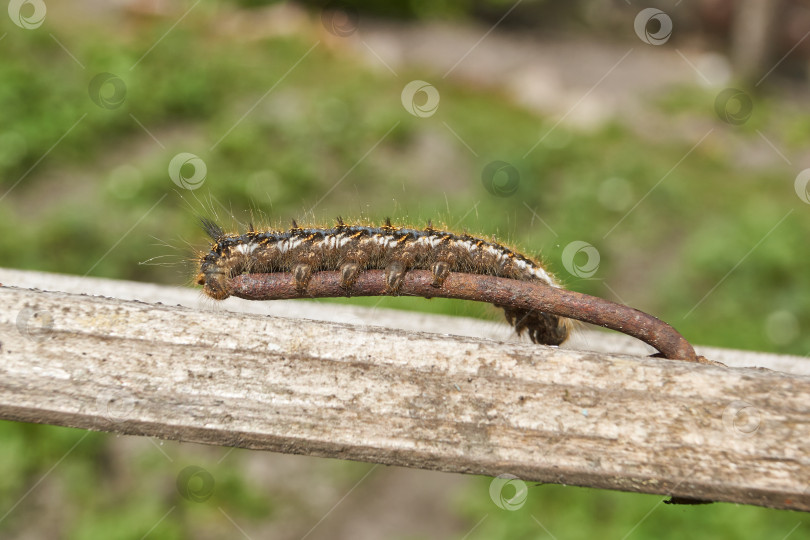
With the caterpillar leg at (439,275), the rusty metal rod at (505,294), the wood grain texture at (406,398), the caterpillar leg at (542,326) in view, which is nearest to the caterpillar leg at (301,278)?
the rusty metal rod at (505,294)

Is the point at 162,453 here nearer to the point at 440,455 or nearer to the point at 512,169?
the point at 440,455

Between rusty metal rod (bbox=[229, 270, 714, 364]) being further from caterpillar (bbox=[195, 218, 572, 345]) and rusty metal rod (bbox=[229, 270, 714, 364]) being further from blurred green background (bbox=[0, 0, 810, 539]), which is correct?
blurred green background (bbox=[0, 0, 810, 539])

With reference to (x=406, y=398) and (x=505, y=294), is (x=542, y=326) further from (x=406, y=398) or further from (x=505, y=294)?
(x=406, y=398)

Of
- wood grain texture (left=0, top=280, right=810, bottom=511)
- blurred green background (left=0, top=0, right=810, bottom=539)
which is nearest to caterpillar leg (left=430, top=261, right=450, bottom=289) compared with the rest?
wood grain texture (left=0, top=280, right=810, bottom=511)

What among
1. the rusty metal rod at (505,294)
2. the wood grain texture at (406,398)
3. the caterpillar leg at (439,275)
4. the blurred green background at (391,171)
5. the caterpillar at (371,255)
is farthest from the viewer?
the blurred green background at (391,171)

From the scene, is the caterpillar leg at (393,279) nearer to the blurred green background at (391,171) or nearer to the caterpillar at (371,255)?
the caterpillar at (371,255)

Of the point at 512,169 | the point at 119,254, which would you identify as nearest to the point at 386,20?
the point at 512,169
